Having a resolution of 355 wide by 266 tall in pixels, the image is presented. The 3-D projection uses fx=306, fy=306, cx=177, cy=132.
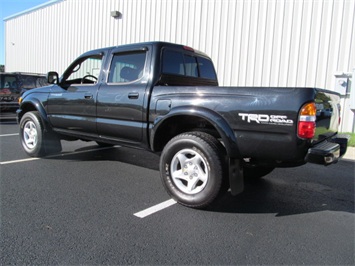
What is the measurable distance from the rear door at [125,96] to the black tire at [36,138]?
1.49 meters

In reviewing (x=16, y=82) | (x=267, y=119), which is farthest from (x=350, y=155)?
(x=16, y=82)

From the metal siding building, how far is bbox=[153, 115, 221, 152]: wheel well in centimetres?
635

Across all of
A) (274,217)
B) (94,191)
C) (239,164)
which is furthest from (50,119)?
(274,217)

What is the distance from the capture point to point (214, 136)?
141 inches

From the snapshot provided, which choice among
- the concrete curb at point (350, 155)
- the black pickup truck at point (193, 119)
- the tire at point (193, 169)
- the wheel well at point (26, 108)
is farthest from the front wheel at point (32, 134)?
the concrete curb at point (350, 155)

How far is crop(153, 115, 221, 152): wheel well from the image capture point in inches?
143

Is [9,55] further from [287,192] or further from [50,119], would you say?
[287,192]

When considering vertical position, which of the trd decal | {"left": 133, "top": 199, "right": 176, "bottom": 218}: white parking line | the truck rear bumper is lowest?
{"left": 133, "top": 199, "right": 176, "bottom": 218}: white parking line

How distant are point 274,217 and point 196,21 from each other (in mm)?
9382

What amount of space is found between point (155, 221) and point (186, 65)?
242cm

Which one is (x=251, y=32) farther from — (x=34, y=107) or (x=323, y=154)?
(x=323, y=154)

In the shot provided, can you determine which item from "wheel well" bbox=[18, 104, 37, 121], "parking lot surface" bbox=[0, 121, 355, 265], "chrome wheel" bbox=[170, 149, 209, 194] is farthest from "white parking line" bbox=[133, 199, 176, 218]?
"wheel well" bbox=[18, 104, 37, 121]

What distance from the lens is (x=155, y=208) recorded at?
3.43 meters

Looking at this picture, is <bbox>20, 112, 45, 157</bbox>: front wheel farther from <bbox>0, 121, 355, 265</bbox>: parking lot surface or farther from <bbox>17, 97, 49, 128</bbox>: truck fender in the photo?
<bbox>0, 121, 355, 265</bbox>: parking lot surface
